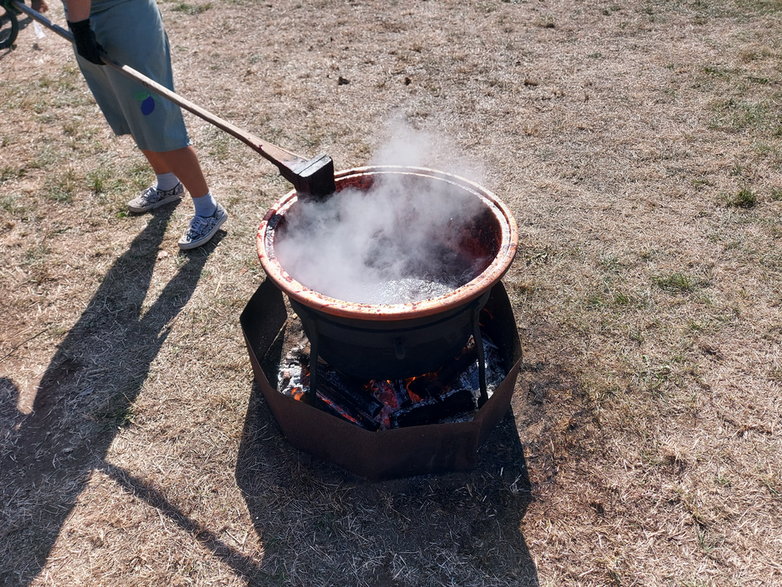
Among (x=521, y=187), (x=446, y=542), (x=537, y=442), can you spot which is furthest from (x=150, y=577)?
(x=521, y=187)

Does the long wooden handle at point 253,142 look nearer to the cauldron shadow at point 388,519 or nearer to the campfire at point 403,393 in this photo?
the campfire at point 403,393

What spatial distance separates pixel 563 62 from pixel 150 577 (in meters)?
5.69

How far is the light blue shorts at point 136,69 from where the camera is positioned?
2.95 m

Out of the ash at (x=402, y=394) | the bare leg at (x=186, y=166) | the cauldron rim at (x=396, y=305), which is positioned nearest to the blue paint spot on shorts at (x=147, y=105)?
the bare leg at (x=186, y=166)

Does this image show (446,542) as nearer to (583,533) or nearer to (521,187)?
(583,533)

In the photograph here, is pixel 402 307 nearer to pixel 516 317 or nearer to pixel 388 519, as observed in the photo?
pixel 388 519

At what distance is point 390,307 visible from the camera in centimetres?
194

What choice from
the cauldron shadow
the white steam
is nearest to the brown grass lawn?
the cauldron shadow

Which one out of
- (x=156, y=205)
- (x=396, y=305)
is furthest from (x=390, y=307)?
(x=156, y=205)

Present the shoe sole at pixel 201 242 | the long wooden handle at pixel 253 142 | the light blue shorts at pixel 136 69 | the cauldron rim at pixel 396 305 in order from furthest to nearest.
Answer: the shoe sole at pixel 201 242 < the light blue shorts at pixel 136 69 < the long wooden handle at pixel 253 142 < the cauldron rim at pixel 396 305

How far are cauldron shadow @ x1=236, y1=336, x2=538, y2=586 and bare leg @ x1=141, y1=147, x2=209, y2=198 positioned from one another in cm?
185

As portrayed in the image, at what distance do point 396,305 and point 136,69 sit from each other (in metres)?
2.26

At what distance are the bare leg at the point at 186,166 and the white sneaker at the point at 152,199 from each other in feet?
1.11

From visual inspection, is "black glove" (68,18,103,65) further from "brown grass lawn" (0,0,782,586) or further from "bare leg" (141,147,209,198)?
"brown grass lawn" (0,0,782,586)
